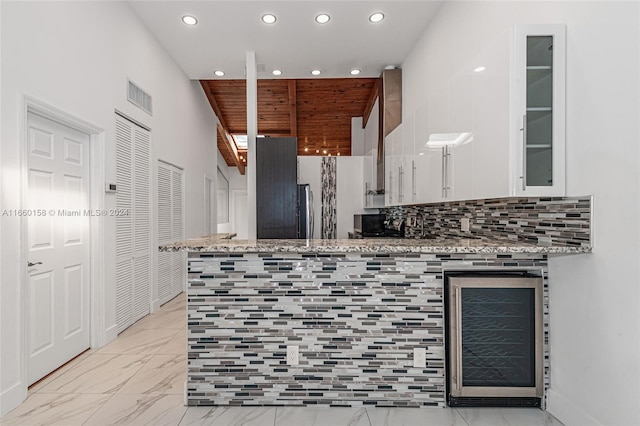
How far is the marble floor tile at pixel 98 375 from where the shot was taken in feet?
8.46

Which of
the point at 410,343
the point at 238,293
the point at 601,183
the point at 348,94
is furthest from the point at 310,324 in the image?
the point at 348,94

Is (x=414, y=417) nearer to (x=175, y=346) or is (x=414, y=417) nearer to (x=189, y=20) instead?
(x=175, y=346)

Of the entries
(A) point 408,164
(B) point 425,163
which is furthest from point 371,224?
(B) point 425,163

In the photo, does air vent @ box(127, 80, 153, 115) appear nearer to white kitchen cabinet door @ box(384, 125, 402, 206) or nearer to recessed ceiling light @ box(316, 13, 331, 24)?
recessed ceiling light @ box(316, 13, 331, 24)

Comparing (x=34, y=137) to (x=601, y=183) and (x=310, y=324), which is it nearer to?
(x=310, y=324)

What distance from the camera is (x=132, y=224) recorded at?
4062mm

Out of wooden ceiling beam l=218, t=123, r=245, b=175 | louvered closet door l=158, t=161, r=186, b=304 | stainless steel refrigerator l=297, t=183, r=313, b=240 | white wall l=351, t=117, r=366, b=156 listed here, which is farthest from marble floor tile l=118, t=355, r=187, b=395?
wooden ceiling beam l=218, t=123, r=245, b=175

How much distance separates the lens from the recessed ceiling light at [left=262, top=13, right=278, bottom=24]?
383 centimetres

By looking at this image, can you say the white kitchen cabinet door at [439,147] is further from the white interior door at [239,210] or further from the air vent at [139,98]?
the white interior door at [239,210]

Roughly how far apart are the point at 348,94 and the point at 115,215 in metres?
4.92

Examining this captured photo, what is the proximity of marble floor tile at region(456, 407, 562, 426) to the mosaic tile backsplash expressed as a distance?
1053mm

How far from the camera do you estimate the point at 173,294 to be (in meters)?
5.34

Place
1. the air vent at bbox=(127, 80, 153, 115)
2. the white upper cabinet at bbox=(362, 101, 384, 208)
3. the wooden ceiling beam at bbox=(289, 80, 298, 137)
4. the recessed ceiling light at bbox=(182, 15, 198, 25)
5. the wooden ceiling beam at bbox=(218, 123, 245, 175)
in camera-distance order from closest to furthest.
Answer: the recessed ceiling light at bbox=(182, 15, 198, 25), the air vent at bbox=(127, 80, 153, 115), the white upper cabinet at bbox=(362, 101, 384, 208), the wooden ceiling beam at bbox=(289, 80, 298, 137), the wooden ceiling beam at bbox=(218, 123, 245, 175)

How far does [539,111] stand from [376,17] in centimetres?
254
